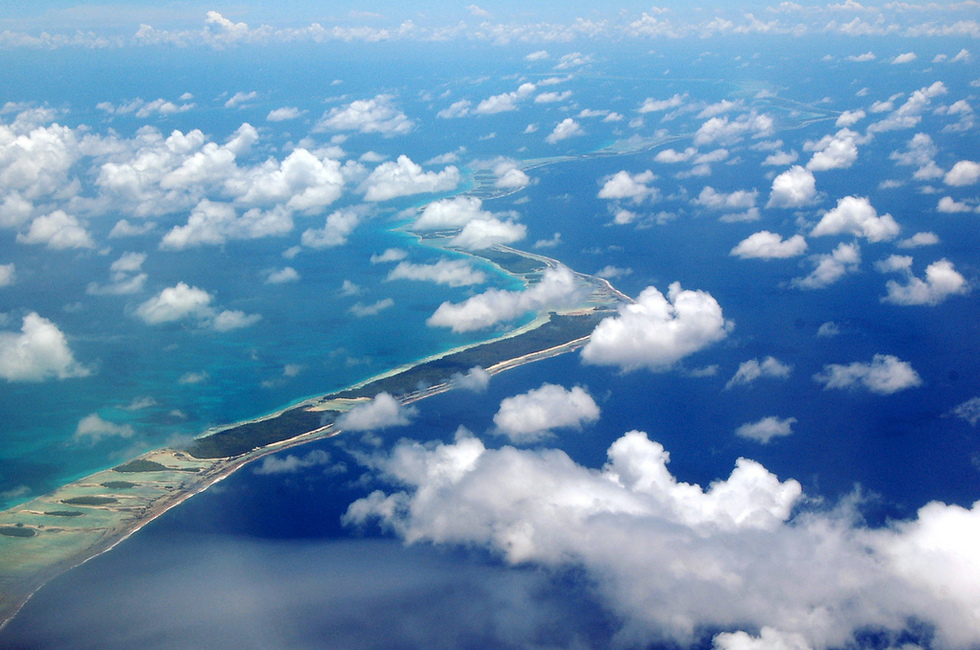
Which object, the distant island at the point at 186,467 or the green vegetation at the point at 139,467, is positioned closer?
the distant island at the point at 186,467

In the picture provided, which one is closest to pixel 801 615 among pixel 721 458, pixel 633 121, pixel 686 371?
pixel 721 458

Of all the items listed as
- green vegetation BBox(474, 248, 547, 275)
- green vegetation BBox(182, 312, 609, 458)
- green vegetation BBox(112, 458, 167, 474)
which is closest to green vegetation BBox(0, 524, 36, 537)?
green vegetation BBox(112, 458, 167, 474)

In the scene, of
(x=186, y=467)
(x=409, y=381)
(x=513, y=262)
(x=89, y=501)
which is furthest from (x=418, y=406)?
(x=513, y=262)

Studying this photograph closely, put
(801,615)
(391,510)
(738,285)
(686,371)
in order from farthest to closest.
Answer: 1. (738,285)
2. (686,371)
3. (391,510)
4. (801,615)

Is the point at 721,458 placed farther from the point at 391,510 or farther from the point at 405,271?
the point at 405,271

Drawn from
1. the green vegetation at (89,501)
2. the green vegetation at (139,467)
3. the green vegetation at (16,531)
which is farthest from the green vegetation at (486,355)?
the green vegetation at (16,531)

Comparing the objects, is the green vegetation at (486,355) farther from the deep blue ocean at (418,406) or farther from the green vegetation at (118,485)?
the green vegetation at (118,485)

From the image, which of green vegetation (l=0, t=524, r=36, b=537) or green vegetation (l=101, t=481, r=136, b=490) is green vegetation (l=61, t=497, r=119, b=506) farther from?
green vegetation (l=0, t=524, r=36, b=537)
